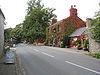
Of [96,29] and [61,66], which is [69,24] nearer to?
[96,29]

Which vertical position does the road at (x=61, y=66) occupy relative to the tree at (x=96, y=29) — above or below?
below

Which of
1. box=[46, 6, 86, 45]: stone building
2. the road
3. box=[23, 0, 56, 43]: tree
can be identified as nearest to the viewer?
the road

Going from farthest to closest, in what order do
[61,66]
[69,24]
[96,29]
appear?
[69,24]
[96,29]
[61,66]

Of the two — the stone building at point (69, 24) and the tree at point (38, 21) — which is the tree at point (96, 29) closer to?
the stone building at point (69, 24)

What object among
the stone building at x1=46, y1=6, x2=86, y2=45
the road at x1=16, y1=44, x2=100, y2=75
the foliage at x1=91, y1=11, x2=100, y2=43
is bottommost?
the road at x1=16, y1=44, x2=100, y2=75

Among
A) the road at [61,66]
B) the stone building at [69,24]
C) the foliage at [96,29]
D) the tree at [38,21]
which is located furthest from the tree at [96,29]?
the tree at [38,21]

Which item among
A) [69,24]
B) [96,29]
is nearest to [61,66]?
[96,29]

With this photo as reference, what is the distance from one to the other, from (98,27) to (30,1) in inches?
2265

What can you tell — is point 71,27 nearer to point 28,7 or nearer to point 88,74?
point 28,7

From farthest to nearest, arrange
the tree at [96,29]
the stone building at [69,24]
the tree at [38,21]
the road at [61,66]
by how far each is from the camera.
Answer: the tree at [38,21] < the stone building at [69,24] < the tree at [96,29] < the road at [61,66]

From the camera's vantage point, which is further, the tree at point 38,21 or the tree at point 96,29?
the tree at point 38,21

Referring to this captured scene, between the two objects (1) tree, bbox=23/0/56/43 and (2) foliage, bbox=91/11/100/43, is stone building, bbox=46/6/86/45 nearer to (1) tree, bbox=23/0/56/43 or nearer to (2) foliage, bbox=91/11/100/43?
(1) tree, bbox=23/0/56/43

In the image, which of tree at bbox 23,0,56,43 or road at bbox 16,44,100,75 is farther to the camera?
tree at bbox 23,0,56,43

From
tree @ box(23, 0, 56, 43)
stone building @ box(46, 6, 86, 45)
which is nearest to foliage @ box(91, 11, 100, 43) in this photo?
stone building @ box(46, 6, 86, 45)
